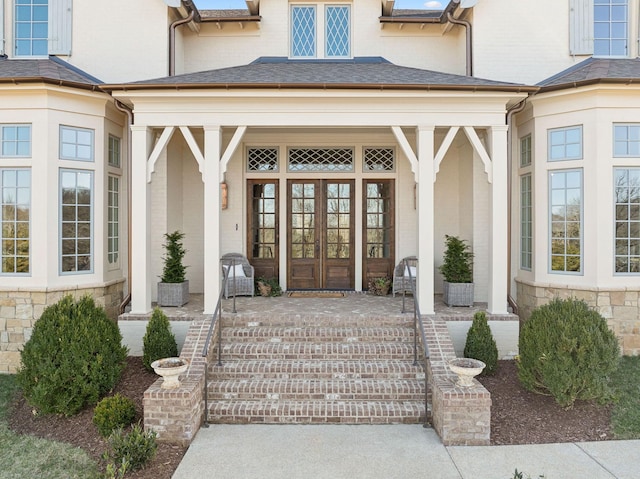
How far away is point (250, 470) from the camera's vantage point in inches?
161

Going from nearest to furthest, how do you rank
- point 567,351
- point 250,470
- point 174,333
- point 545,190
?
point 250,470
point 567,351
point 174,333
point 545,190

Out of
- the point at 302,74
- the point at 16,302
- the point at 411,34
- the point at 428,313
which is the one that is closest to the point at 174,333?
the point at 16,302

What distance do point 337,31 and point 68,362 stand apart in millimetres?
7895

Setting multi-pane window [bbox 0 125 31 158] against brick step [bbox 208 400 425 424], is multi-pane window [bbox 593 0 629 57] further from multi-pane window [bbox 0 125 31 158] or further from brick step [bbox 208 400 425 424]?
multi-pane window [bbox 0 125 31 158]

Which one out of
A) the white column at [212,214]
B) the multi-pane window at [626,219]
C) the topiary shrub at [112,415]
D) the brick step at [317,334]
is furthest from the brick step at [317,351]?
the multi-pane window at [626,219]

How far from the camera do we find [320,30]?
9469mm

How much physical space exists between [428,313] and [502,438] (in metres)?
2.25

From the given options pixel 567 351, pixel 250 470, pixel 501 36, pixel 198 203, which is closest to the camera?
pixel 250 470

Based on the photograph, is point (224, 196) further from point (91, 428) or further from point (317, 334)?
point (91, 428)

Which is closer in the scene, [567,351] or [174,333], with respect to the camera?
[567,351]

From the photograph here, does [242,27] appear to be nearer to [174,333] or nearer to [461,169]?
[461,169]

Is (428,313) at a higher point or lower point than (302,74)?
lower

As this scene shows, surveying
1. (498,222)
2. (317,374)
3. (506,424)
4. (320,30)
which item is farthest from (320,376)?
(320,30)

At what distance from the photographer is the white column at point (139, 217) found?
6.86m
